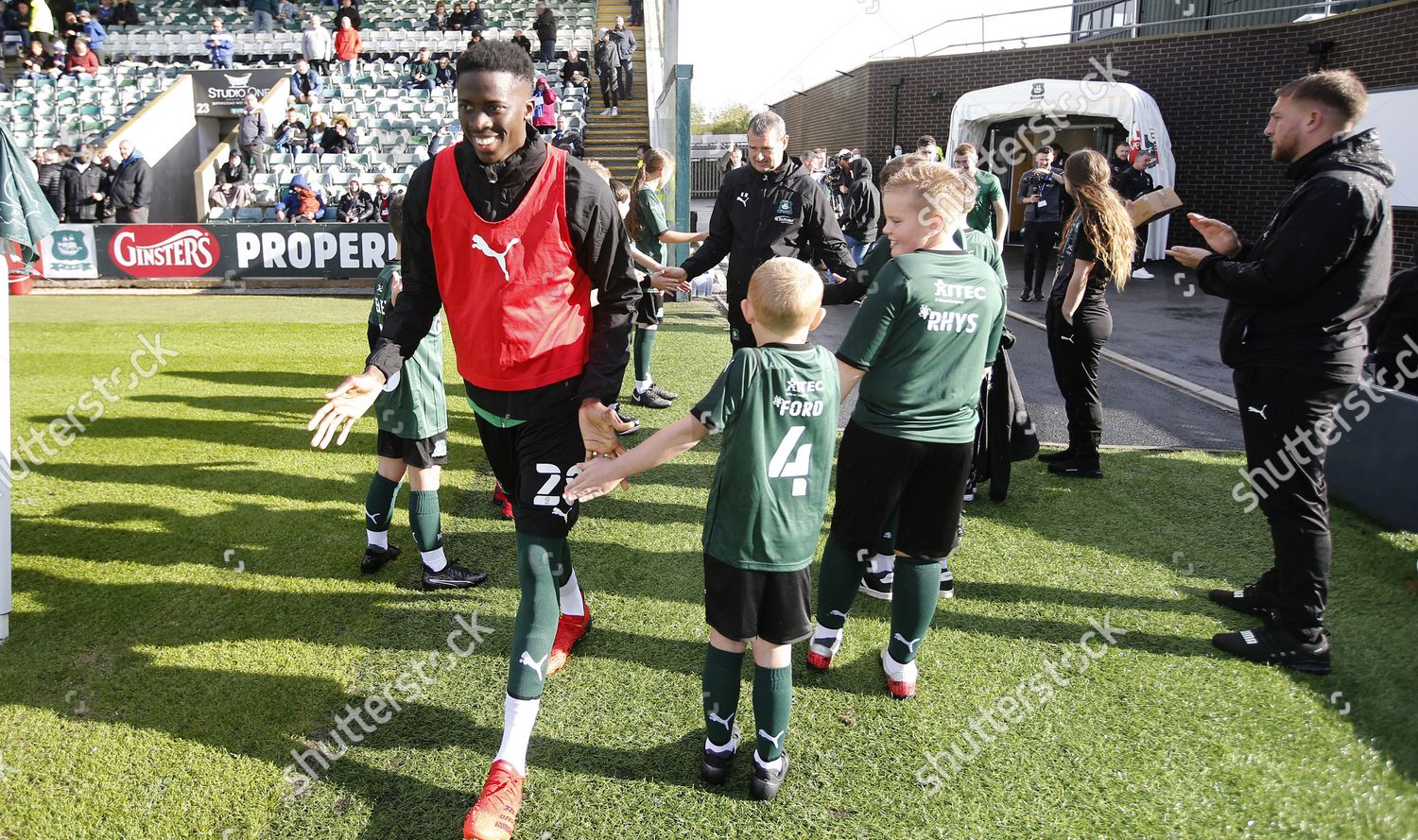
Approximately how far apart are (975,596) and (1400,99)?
44.4 feet

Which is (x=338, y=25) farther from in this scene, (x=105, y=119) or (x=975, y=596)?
(x=975, y=596)

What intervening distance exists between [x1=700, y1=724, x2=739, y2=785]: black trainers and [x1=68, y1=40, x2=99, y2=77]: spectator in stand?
25.1 m

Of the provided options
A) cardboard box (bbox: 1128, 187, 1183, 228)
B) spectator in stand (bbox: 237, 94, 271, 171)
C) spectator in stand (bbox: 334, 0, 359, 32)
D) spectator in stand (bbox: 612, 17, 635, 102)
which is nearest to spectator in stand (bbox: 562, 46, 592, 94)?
spectator in stand (bbox: 612, 17, 635, 102)

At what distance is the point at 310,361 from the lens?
898 cm

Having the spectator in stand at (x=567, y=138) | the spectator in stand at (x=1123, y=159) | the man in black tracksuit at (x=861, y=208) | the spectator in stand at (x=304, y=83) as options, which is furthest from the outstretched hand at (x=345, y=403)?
the spectator in stand at (x=304, y=83)

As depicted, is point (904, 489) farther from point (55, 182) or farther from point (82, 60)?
point (82, 60)

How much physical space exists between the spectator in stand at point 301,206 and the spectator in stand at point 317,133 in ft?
8.79

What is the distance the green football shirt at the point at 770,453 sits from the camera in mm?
2539

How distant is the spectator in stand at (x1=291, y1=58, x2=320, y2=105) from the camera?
781 inches

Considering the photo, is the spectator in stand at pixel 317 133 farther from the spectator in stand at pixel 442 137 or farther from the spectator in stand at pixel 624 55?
the spectator in stand at pixel 624 55

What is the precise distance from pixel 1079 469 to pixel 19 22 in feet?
95.5

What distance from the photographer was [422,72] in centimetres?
2123

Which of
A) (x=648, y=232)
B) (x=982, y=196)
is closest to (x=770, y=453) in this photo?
(x=648, y=232)

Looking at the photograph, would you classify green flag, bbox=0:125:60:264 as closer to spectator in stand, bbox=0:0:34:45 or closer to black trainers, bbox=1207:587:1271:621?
black trainers, bbox=1207:587:1271:621
